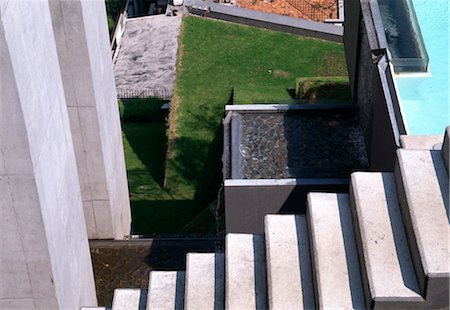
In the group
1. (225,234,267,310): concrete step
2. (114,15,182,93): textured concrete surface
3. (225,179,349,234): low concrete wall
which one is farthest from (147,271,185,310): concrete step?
(114,15,182,93): textured concrete surface

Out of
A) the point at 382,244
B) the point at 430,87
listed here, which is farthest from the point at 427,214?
the point at 430,87

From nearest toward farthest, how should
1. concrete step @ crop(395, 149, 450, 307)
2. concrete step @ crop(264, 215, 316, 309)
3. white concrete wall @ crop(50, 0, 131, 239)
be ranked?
1. concrete step @ crop(395, 149, 450, 307)
2. concrete step @ crop(264, 215, 316, 309)
3. white concrete wall @ crop(50, 0, 131, 239)

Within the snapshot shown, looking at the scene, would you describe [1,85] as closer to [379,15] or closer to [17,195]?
[17,195]

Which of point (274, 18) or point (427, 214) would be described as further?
point (274, 18)

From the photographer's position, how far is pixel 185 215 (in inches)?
769

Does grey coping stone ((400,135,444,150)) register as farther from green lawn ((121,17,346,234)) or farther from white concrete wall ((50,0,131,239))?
green lawn ((121,17,346,234))

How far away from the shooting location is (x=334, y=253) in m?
8.28

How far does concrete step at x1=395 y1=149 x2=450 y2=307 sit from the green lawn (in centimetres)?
943

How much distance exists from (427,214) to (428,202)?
19 centimetres

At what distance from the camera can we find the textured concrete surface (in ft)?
83.7

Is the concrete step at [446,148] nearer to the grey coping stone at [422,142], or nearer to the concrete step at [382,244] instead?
the grey coping stone at [422,142]

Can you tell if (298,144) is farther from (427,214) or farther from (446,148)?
(427,214)

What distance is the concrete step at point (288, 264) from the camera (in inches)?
317

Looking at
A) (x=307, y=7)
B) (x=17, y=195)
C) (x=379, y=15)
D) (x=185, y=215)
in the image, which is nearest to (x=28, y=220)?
(x=17, y=195)
